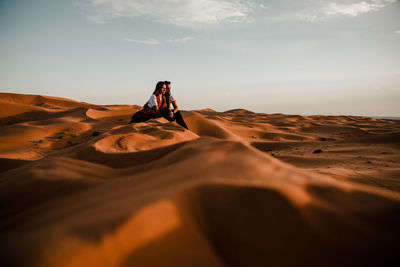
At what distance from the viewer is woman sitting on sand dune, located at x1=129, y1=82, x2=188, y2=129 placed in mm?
5879

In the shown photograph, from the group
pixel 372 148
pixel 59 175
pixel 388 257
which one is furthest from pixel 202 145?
pixel 372 148

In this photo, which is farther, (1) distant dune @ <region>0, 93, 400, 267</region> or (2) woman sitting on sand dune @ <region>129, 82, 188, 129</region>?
(2) woman sitting on sand dune @ <region>129, 82, 188, 129</region>

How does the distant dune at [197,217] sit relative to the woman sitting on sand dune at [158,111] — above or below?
below

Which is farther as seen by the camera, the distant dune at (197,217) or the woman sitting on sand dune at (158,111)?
the woman sitting on sand dune at (158,111)

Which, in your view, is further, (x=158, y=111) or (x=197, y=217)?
(x=158, y=111)

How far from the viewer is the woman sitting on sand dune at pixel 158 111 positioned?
5879 mm

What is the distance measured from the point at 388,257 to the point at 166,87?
5.82 meters

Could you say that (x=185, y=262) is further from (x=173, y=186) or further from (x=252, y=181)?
(x=252, y=181)

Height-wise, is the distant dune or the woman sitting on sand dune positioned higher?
the woman sitting on sand dune

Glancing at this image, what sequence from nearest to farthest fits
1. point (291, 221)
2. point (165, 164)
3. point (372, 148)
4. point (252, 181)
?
point (291, 221), point (252, 181), point (165, 164), point (372, 148)

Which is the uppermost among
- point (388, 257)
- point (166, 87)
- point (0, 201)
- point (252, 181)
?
point (166, 87)

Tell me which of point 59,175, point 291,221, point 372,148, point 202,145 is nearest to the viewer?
point 291,221

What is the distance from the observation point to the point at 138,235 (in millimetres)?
865

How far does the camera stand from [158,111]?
19.6 ft
